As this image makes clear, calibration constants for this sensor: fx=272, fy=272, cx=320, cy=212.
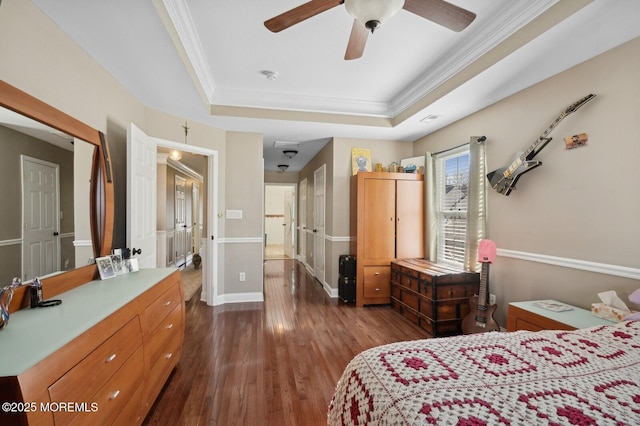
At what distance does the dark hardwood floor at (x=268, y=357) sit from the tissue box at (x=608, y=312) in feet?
4.67

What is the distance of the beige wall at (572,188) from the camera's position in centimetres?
180

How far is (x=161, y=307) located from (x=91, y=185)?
99 cm

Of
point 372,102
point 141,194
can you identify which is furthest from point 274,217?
point 141,194

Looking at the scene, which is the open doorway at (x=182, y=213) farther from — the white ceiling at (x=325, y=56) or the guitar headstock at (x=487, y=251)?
the guitar headstock at (x=487, y=251)

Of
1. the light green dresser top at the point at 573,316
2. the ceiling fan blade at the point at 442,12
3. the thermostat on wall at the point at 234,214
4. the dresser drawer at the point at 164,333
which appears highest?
the ceiling fan blade at the point at 442,12

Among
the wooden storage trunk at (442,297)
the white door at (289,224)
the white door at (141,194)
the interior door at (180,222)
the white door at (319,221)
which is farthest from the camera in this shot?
the white door at (289,224)

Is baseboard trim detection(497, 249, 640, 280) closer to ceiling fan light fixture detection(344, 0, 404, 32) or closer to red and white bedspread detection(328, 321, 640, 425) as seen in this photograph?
red and white bedspread detection(328, 321, 640, 425)

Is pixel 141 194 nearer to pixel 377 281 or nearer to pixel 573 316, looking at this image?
pixel 377 281

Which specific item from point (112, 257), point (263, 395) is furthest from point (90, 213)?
point (263, 395)

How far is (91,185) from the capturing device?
1898mm

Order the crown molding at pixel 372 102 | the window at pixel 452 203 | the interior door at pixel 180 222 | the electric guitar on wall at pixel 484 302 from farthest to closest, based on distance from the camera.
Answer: the interior door at pixel 180 222 → the window at pixel 452 203 → the electric guitar on wall at pixel 484 302 → the crown molding at pixel 372 102

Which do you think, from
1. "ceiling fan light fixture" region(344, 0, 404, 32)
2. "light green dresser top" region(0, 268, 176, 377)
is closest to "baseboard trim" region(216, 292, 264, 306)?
"light green dresser top" region(0, 268, 176, 377)

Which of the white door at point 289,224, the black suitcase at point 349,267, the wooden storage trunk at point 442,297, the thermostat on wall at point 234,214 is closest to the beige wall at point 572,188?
the wooden storage trunk at point 442,297

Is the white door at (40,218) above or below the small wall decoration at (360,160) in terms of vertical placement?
below
